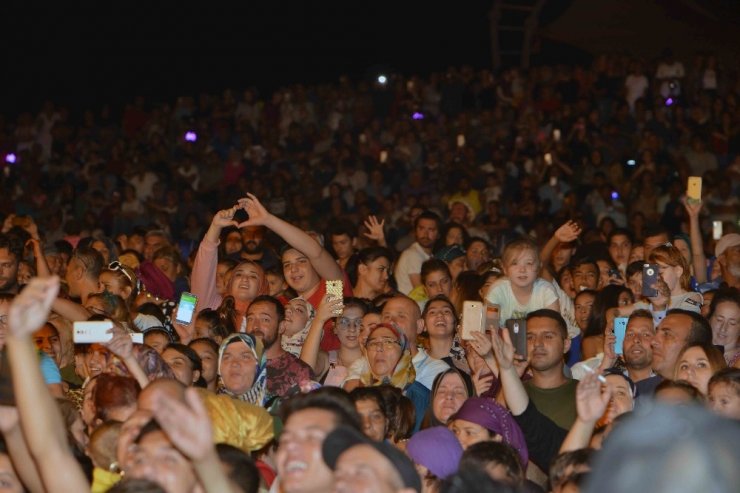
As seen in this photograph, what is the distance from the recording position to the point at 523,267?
7.45 meters

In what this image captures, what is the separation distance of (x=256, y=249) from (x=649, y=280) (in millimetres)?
3712

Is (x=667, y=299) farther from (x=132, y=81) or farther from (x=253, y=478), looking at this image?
(x=132, y=81)

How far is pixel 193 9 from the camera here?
74.2 ft

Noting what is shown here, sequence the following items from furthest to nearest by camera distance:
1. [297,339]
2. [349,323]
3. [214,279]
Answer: [214,279] → [297,339] → [349,323]

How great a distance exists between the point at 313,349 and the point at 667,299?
6.47 ft

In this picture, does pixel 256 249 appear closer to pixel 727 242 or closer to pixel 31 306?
pixel 727 242

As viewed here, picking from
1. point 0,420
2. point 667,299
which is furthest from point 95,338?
point 667,299

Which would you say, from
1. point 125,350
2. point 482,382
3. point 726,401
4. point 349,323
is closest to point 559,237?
point 349,323

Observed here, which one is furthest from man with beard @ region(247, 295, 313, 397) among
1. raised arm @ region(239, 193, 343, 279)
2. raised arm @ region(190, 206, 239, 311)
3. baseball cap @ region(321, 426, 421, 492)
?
baseball cap @ region(321, 426, 421, 492)

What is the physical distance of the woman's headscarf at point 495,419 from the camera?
16.8ft

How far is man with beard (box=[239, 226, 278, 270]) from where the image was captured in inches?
383

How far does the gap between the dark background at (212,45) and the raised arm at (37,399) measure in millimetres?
17794

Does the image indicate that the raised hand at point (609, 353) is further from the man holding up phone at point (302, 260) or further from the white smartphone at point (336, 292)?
the man holding up phone at point (302, 260)

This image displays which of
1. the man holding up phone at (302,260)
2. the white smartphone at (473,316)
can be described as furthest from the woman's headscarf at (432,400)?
the man holding up phone at (302,260)
